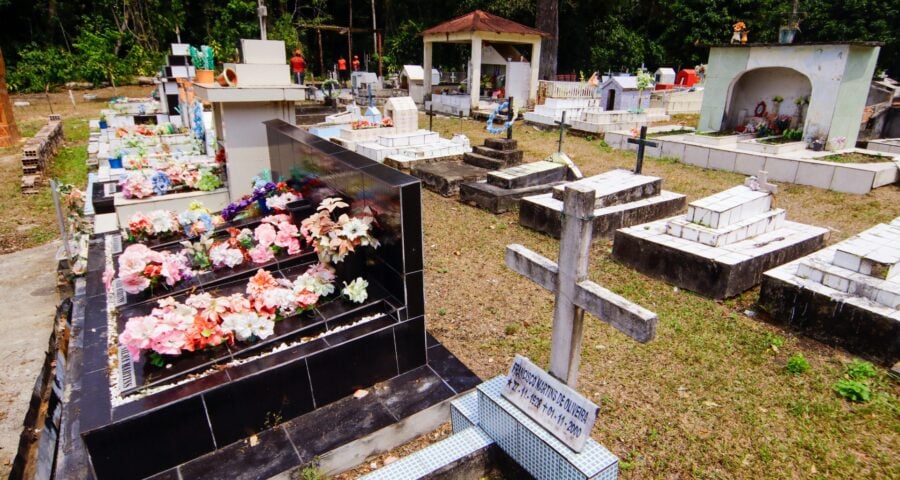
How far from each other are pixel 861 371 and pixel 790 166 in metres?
6.49

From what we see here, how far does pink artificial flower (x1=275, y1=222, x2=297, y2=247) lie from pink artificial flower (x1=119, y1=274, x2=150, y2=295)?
3.05 feet

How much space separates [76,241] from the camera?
5.07 meters

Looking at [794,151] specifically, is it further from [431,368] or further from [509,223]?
[431,368]

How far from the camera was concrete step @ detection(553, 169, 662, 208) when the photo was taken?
6746 millimetres

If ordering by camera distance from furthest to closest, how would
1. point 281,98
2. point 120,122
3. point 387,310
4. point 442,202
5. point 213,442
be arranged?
point 120,122
point 442,202
point 281,98
point 387,310
point 213,442

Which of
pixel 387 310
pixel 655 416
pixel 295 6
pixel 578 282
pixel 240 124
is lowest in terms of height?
pixel 655 416

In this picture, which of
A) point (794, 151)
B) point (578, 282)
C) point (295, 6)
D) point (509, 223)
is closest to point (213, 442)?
point (578, 282)

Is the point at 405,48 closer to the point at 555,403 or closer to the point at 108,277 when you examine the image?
the point at 108,277

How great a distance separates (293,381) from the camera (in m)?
2.94

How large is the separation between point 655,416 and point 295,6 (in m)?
33.4

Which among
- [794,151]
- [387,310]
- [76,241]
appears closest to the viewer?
[387,310]

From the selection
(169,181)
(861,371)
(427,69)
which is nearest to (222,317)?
(169,181)

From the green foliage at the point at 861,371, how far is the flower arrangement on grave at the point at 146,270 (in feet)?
16.2

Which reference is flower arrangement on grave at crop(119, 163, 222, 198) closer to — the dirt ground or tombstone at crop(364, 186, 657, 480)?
the dirt ground
